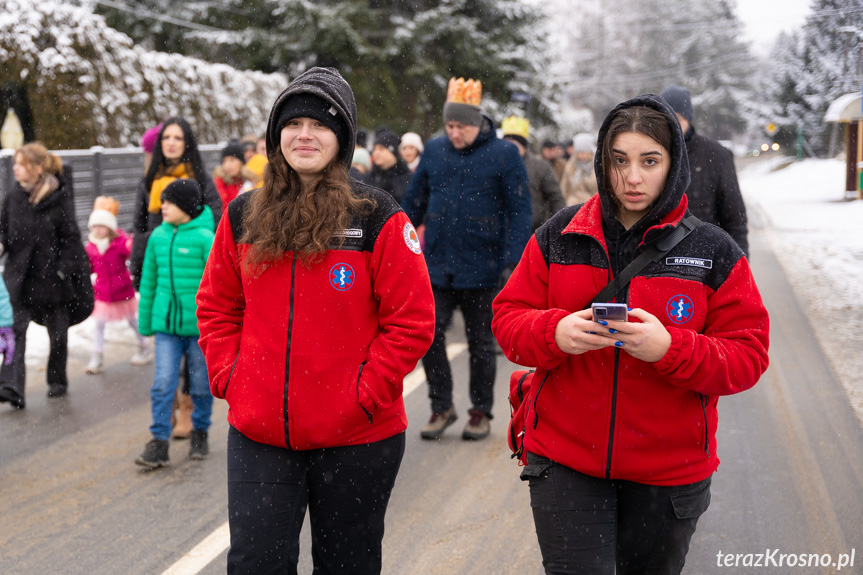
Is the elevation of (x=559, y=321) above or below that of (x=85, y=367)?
above

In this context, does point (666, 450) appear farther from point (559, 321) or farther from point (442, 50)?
point (442, 50)

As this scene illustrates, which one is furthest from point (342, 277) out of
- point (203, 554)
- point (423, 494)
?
point (423, 494)

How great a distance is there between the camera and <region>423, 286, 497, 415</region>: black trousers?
590 cm

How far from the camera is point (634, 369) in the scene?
102 inches

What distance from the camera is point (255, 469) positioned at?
278 cm

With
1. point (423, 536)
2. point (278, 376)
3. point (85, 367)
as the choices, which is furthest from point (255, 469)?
point (85, 367)

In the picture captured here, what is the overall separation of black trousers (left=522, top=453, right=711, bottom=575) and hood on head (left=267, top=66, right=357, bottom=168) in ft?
4.10

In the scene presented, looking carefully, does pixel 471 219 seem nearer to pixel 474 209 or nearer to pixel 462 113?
pixel 474 209

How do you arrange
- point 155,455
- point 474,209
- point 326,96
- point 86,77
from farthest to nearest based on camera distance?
point 86,77
point 474,209
point 155,455
point 326,96

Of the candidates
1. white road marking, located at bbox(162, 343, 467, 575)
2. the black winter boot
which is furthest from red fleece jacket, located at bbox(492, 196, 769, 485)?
the black winter boot

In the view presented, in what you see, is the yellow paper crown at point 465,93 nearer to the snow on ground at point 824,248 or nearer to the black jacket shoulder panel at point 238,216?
the black jacket shoulder panel at point 238,216

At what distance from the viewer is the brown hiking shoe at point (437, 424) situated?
237 inches

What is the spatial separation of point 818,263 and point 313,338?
45.9 ft

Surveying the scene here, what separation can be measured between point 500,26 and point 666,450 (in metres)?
27.5
